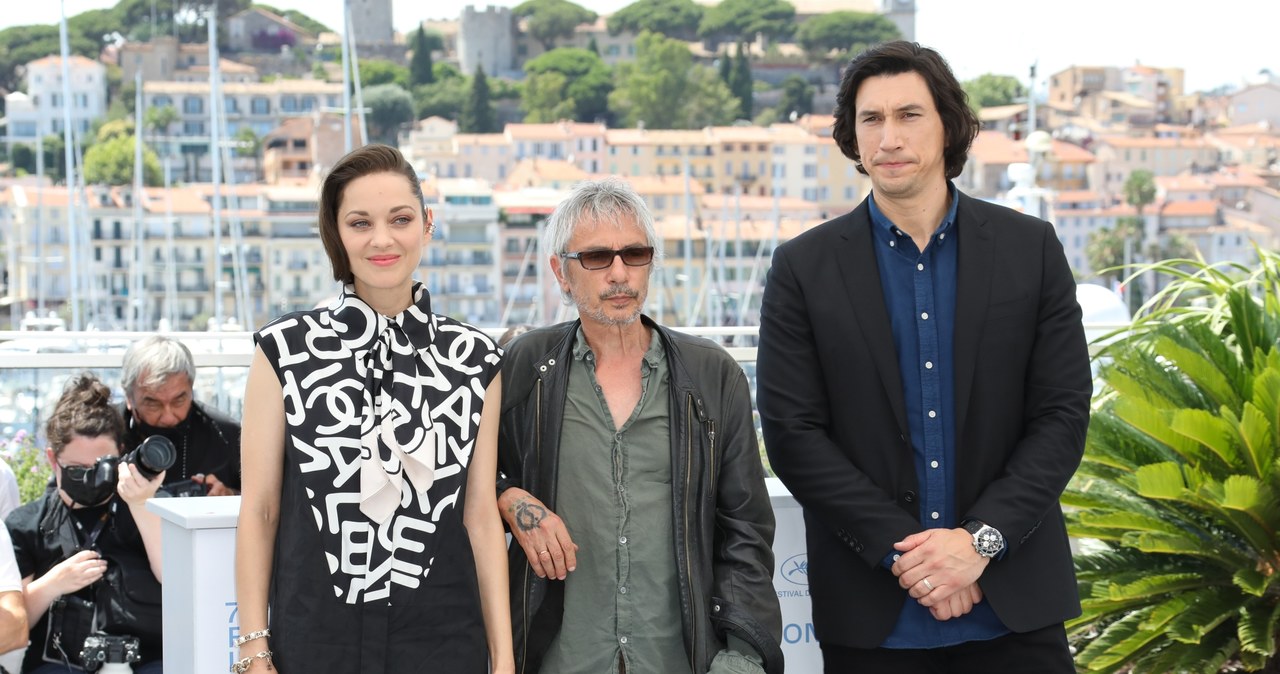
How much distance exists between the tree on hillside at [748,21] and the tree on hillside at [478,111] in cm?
2732

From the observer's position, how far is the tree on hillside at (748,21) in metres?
138

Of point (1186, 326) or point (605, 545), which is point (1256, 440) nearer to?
point (1186, 326)

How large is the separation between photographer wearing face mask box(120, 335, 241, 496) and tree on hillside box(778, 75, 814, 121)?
122 m

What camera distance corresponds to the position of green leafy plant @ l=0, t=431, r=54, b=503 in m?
5.54

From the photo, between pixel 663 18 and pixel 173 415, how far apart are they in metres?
138

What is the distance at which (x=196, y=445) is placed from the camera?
3943 millimetres

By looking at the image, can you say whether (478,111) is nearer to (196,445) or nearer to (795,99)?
(795,99)

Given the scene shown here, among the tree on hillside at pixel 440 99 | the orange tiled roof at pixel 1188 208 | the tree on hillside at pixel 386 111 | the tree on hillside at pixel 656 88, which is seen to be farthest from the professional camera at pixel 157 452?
the tree on hillside at pixel 656 88

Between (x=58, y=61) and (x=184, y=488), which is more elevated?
(x=58, y=61)

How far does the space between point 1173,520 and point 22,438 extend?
4.23 m

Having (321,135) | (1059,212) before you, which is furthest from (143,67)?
(1059,212)

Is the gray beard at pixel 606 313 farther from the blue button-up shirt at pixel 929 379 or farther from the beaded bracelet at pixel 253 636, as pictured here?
the beaded bracelet at pixel 253 636

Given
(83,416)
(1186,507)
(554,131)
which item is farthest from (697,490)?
(554,131)

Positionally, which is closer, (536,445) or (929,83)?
(536,445)
